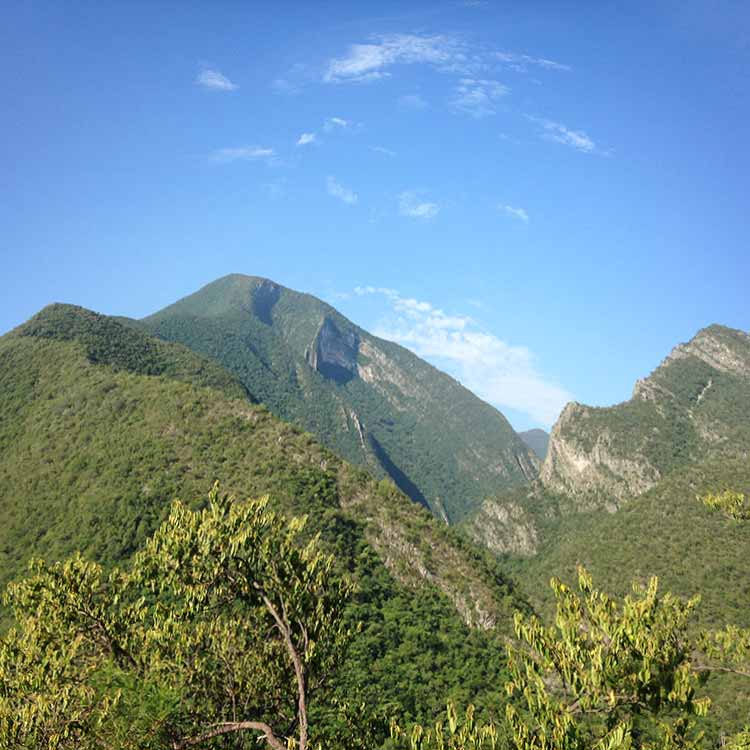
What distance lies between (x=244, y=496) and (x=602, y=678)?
5126 centimetres

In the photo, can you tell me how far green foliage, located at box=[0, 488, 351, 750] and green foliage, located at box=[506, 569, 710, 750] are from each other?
186 inches

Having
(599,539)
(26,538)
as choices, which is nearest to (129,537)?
(26,538)

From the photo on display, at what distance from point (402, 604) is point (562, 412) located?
13995 centimetres

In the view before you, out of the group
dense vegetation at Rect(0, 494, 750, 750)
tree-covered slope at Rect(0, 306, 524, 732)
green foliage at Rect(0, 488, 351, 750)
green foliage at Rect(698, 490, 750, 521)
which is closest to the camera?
dense vegetation at Rect(0, 494, 750, 750)

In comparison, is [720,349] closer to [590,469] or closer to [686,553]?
[590,469]

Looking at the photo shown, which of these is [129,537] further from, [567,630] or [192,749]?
[567,630]

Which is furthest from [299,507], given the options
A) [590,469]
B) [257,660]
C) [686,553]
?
[590,469]

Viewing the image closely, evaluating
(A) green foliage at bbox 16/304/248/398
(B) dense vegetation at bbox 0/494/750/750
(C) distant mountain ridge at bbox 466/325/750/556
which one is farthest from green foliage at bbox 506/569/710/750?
(C) distant mountain ridge at bbox 466/325/750/556

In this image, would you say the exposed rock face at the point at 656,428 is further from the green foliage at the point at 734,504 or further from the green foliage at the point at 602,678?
the green foliage at the point at 602,678

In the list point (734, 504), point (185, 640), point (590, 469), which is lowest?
point (185, 640)

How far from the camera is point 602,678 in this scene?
9609 millimetres

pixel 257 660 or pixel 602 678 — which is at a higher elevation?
pixel 602 678

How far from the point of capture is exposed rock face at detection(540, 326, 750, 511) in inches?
5846

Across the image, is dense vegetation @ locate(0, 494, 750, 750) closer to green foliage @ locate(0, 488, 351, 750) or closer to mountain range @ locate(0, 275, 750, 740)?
green foliage @ locate(0, 488, 351, 750)
